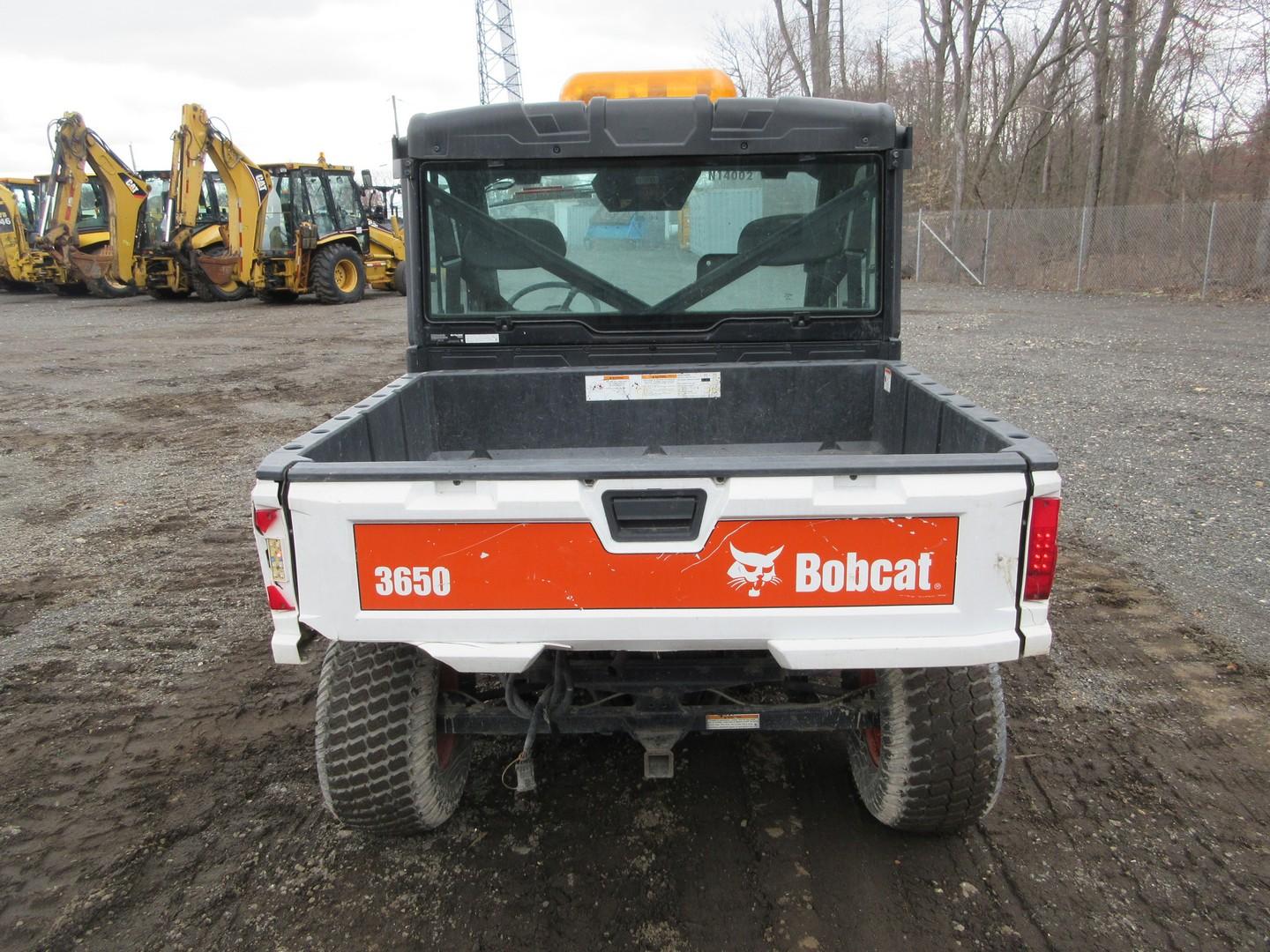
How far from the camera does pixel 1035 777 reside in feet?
10.3

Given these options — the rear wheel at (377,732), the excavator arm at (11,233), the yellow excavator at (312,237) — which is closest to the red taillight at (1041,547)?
the rear wheel at (377,732)

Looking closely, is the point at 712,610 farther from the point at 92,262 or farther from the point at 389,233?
the point at 92,262

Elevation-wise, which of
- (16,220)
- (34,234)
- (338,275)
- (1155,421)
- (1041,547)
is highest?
(16,220)

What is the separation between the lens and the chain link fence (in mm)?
17109

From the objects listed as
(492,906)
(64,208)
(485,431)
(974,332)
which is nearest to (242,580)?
(485,431)

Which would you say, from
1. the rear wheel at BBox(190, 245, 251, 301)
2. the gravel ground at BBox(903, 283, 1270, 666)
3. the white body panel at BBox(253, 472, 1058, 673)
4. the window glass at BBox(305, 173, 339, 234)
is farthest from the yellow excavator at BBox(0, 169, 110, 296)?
the white body panel at BBox(253, 472, 1058, 673)

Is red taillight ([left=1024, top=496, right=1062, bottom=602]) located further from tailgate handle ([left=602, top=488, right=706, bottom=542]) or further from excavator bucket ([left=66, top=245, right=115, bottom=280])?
excavator bucket ([left=66, top=245, right=115, bottom=280])

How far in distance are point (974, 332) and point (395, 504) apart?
45.3 ft

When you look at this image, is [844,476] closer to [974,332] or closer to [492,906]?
[492,906]

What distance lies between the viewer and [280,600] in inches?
91.5

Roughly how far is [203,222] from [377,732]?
2185cm

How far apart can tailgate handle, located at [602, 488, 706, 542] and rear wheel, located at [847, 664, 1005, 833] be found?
80cm

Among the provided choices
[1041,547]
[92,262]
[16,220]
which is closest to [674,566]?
[1041,547]

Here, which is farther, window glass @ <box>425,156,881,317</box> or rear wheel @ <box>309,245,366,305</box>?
rear wheel @ <box>309,245,366,305</box>
